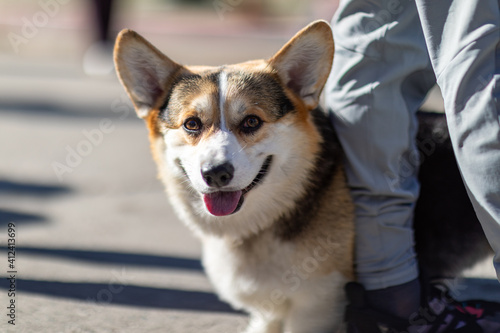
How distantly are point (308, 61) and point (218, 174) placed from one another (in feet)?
2.25

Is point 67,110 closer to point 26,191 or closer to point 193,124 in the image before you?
point 26,191

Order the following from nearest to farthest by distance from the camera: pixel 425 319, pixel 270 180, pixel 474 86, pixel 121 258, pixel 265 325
Answer: pixel 474 86
pixel 425 319
pixel 270 180
pixel 265 325
pixel 121 258

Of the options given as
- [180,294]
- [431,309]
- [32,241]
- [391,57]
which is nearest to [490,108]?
[391,57]

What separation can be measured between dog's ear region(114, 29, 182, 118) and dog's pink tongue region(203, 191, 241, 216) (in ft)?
1.91

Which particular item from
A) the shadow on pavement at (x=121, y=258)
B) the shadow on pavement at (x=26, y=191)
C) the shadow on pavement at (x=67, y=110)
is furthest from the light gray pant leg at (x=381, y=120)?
the shadow on pavement at (x=67, y=110)

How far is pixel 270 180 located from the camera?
8.18ft

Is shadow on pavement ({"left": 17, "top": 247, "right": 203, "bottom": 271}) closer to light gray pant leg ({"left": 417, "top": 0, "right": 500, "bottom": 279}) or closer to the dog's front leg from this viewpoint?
the dog's front leg

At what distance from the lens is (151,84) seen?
2764 mm

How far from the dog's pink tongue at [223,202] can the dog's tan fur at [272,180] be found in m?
0.05

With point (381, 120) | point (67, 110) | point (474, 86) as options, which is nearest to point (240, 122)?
point (381, 120)

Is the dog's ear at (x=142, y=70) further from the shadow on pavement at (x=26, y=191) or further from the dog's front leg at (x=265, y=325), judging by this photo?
the shadow on pavement at (x=26, y=191)

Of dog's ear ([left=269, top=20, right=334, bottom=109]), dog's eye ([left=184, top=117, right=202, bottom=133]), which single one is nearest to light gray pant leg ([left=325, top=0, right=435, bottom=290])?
dog's ear ([left=269, top=20, right=334, bottom=109])

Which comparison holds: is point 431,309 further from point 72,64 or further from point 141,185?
point 72,64

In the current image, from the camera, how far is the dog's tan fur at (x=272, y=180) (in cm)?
243
